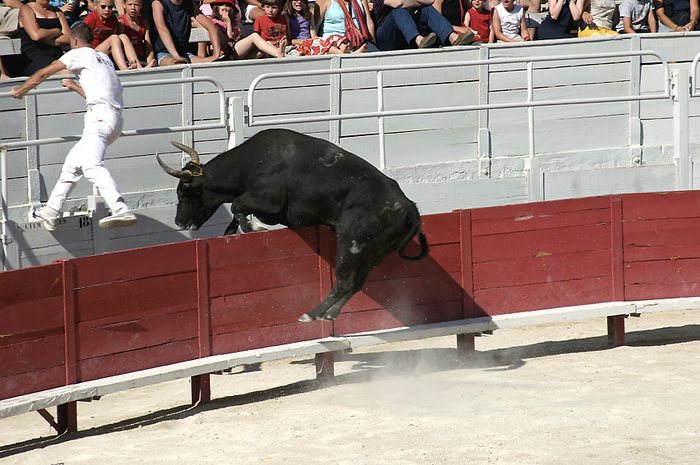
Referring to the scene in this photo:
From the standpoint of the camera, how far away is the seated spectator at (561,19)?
43.1ft

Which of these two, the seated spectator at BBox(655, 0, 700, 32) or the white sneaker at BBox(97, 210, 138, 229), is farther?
the seated spectator at BBox(655, 0, 700, 32)

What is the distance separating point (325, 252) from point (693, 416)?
8.52ft

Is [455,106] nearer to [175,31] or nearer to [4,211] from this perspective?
[175,31]

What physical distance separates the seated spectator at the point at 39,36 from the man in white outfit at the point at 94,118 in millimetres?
1470

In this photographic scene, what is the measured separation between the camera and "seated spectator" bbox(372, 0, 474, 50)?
11836mm

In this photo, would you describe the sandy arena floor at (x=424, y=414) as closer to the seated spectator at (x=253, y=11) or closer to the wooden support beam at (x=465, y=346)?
the wooden support beam at (x=465, y=346)

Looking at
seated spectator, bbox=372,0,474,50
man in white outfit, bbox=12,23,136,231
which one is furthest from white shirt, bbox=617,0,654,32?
man in white outfit, bbox=12,23,136,231

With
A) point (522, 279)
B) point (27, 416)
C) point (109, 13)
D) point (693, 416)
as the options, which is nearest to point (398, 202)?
point (522, 279)

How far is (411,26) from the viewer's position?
11820mm

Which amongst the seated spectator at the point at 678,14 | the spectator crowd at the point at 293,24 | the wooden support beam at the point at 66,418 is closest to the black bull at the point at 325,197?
the wooden support beam at the point at 66,418

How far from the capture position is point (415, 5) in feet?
39.2

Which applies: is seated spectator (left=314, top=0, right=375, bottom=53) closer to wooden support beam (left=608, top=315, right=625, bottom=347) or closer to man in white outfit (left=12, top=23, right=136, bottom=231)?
man in white outfit (left=12, top=23, right=136, bottom=231)

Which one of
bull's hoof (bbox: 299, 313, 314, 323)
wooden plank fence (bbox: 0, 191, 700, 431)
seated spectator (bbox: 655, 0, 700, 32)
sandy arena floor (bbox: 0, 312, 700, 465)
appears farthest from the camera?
seated spectator (bbox: 655, 0, 700, 32)

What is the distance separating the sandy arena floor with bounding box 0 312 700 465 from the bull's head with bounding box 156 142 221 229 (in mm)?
1134
